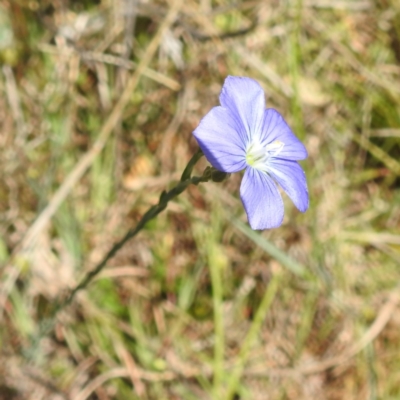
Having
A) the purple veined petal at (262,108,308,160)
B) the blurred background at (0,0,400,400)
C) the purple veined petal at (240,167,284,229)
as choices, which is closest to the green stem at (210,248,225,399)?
the blurred background at (0,0,400,400)

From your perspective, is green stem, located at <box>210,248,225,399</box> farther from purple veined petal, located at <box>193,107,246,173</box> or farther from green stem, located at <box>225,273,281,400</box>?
purple veined petal, located at <box>193,107,246,173</box>

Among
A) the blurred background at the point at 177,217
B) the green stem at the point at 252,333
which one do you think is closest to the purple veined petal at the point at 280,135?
the blurred background at the point at 177,217

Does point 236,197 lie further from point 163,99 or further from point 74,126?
point 74,126

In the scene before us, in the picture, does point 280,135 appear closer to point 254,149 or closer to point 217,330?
point 254,149

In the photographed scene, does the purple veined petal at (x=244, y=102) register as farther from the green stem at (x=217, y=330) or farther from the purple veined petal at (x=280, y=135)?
the green stem at (x=217, y=330)

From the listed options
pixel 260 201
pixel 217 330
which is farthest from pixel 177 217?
pixel 260 201

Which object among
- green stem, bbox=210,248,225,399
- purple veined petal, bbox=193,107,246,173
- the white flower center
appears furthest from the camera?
green stem, bbox=210,248,225,399
